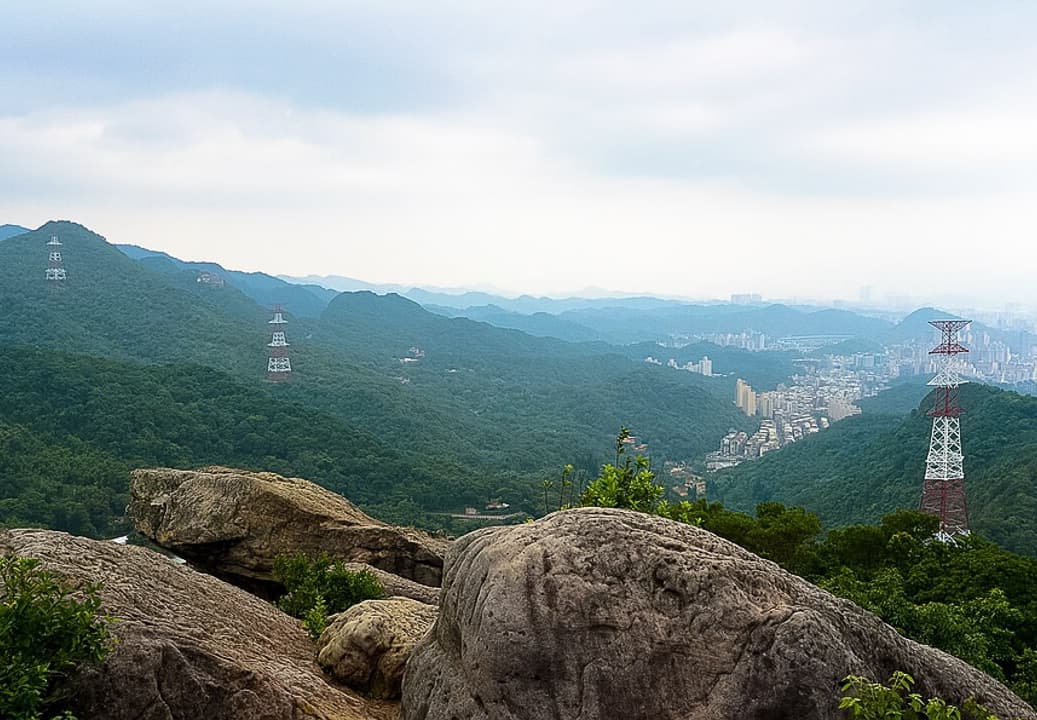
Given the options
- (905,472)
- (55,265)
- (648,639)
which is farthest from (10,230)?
(648,639)

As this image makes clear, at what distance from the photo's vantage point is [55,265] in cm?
10206

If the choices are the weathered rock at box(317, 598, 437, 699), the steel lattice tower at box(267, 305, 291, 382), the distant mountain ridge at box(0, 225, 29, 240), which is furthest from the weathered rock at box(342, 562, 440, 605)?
the distant mountain ridge at box(0, 225, 29, 240)

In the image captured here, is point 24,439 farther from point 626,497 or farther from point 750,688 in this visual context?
point 750,688

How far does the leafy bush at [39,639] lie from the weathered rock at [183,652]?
191 mm

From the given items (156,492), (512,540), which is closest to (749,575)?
(512,540)

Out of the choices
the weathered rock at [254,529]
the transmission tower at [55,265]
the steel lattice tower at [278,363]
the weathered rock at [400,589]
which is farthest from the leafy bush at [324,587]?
the transmission tower at [55,265]

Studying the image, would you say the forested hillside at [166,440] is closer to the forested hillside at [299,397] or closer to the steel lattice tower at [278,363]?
the forested hillside at [299,397]

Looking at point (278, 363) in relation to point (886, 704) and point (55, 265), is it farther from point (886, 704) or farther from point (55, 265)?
point (886, 704)

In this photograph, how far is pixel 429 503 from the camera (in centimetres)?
4956

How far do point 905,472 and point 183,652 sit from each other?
5400 centimetres

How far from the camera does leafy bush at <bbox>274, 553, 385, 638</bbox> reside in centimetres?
918

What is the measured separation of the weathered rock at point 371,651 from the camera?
6730 mm

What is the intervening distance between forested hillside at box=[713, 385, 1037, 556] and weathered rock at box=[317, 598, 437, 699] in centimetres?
3423

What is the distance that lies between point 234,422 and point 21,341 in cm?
3919
